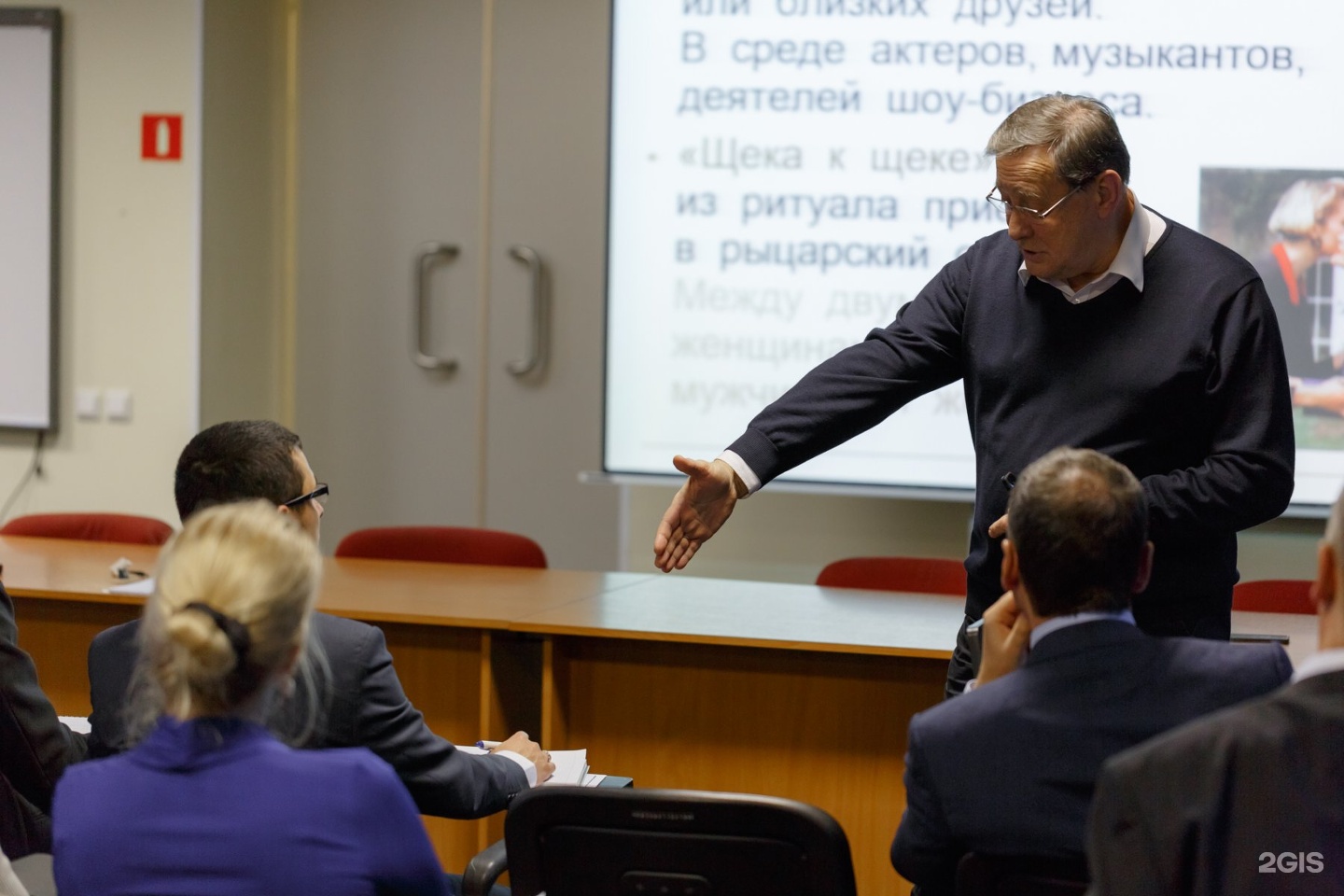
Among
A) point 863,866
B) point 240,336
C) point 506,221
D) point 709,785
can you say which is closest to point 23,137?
point 240,336

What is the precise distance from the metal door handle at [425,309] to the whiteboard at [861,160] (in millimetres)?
781

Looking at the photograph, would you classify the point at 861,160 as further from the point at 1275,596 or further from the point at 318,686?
the point at 318,686

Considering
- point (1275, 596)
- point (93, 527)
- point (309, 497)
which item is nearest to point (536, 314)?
point (93, 527)

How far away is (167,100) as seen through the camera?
16.6ft

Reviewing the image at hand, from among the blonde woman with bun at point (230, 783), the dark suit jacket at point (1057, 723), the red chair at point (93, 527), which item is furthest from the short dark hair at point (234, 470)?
the red chair at point (93, 527)

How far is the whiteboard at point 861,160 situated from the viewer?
13.9 feet

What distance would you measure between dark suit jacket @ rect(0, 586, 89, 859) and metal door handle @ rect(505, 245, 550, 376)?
3148mm

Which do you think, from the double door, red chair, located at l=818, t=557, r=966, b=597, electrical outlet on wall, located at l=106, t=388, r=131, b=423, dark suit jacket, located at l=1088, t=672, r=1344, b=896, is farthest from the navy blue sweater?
electrical outlet on wall, located at l=106, t=388, r=131, b=423

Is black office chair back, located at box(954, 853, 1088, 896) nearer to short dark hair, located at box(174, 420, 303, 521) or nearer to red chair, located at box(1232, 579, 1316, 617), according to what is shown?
short dark hair, located at box(174, 420, 303, 521)

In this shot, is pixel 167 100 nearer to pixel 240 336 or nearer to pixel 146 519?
pixel 240 336

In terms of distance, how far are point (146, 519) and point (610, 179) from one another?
177cm

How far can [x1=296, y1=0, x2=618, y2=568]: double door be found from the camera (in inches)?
198

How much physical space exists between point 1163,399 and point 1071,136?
40 cm

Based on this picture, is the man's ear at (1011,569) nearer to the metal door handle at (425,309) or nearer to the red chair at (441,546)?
the red chair at (441,546)
